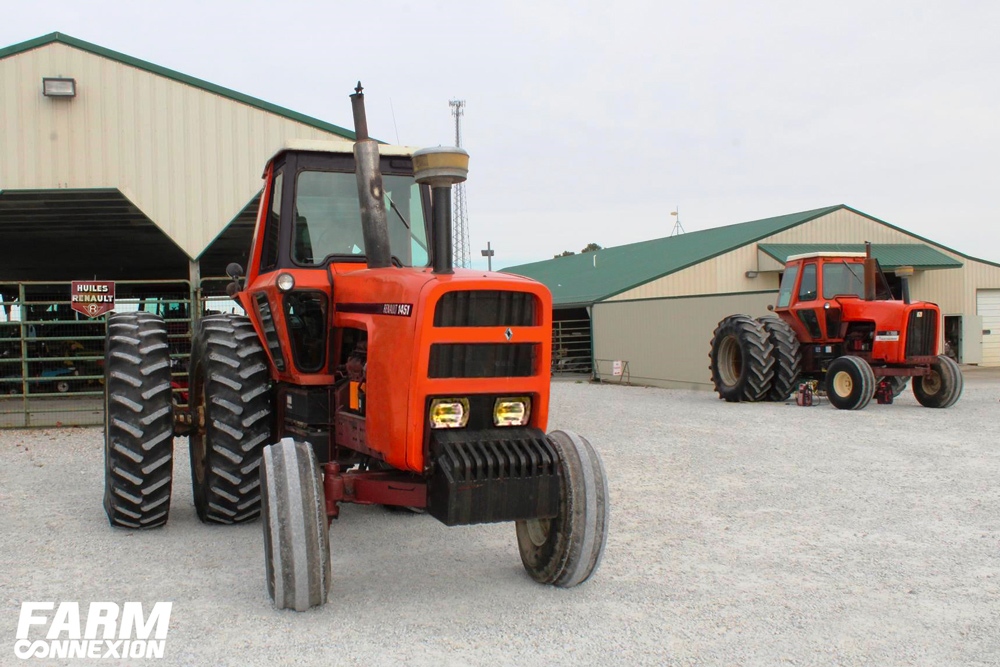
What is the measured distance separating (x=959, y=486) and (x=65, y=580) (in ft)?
21.4

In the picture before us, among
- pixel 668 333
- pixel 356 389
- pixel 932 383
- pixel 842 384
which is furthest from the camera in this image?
pixel 668 333

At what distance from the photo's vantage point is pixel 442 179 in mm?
4355

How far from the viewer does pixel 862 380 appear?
41.6ft

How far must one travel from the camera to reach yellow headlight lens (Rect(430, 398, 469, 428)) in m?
4.30

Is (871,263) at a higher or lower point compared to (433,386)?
higher

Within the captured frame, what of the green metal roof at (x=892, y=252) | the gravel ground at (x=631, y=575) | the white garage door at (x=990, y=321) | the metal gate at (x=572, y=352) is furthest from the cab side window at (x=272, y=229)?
the white garage door at (x=990, y=321)

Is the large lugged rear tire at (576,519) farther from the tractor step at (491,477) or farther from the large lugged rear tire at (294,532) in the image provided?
the large lugged rear tire at (294,532)

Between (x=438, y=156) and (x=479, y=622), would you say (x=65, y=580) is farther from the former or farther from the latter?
(x=438, y=156)

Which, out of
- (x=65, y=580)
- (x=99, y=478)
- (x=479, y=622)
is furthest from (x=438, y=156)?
(x=99, y=478)

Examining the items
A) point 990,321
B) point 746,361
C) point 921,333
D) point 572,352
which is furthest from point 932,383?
point 990,321

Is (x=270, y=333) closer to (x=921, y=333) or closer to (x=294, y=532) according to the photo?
(x=294, y=532)

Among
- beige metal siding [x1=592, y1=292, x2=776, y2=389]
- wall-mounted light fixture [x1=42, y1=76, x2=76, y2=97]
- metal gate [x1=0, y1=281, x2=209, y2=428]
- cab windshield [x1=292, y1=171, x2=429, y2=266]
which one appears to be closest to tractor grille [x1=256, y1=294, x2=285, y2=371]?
cab windshield [x1=292, y1=171, x2=429, y2=266]

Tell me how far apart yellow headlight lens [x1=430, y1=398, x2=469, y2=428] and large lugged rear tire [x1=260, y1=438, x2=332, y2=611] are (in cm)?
64

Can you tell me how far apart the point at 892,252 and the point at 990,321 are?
12.8ft
